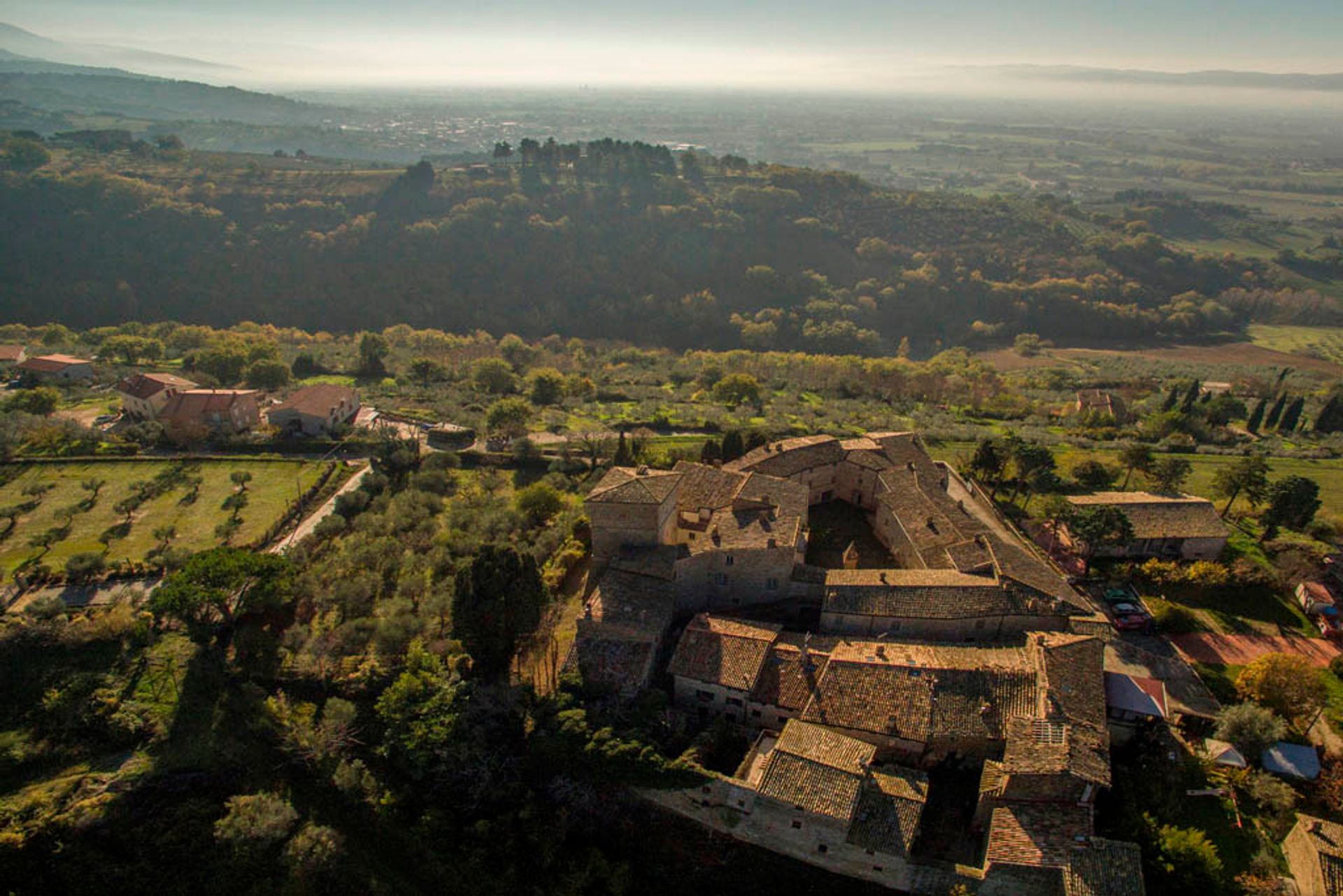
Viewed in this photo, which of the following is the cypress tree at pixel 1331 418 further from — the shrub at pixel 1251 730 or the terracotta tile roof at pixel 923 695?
the terracotta tile roof at pixel 923 695

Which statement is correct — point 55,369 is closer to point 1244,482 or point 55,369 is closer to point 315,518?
point 315,518

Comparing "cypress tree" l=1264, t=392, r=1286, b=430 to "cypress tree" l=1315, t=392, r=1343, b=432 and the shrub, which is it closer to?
"cypress tree" l=1315, t=392, r=1343, b=432

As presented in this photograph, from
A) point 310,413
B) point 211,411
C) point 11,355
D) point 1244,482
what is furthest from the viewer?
point 11,355

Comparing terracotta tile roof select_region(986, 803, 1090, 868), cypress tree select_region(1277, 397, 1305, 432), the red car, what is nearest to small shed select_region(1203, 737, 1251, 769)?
terracotta tile roof select_region(986, 803, 1090, 868)

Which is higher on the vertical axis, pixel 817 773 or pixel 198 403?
pixel 817 773

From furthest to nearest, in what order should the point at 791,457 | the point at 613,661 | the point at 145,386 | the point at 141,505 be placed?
1. the point at 145,386
2. the point at 141,505
3. the point at 791,457
4. the point at 613,661

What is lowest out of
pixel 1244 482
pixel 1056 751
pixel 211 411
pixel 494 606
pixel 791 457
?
pixel 211 411

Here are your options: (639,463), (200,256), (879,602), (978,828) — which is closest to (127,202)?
(200,256)

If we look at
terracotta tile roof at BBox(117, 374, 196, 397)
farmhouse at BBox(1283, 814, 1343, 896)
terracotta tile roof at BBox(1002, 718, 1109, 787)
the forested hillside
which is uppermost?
terracotta tile roof at BBox(1002, 718, 1109, 787)

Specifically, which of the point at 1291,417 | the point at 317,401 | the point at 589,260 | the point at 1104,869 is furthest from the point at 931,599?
the point at 589,260
